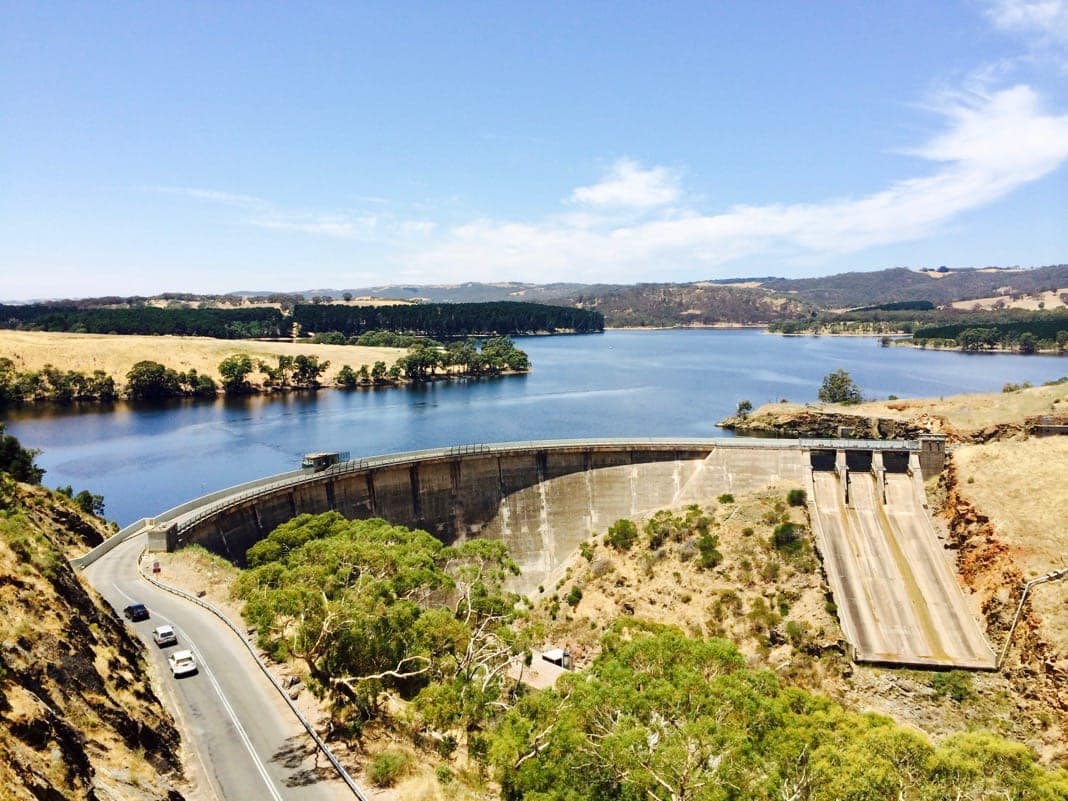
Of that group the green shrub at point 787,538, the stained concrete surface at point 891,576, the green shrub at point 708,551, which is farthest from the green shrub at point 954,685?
the green shrub at point 708,551

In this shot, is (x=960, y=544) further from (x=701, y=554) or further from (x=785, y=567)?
(x=701, y=554)

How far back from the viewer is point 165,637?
30.7m

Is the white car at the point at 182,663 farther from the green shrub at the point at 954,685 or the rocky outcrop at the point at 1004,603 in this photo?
the rocky outcrop at the point at 1004,603

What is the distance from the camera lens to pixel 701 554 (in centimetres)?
5434

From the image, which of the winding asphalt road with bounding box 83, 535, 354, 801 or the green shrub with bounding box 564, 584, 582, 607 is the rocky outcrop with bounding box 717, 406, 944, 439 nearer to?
the green shrub with bounding box 564, 584, 582, 607

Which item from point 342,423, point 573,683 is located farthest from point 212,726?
point 342,423

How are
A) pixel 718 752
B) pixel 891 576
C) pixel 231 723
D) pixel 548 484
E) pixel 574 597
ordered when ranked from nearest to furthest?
1. pixel 718 752
2. pixel 231 723
3. pixel 891 576
4. pixel 574 597
5. pixel 548 484

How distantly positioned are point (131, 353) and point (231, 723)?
159942mm

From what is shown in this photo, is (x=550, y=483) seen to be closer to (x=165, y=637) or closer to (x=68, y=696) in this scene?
(x=165, y=637)

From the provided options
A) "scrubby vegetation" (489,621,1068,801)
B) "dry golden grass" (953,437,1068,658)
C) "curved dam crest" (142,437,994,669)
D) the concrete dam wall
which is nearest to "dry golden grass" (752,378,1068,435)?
"dry golden grass" (953,437,1068,658)

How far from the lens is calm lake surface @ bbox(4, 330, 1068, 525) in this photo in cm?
8519

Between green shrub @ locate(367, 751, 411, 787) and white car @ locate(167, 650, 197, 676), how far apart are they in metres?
9.97

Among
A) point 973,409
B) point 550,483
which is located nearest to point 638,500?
point 550,483

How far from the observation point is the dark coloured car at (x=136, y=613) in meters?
33.4
